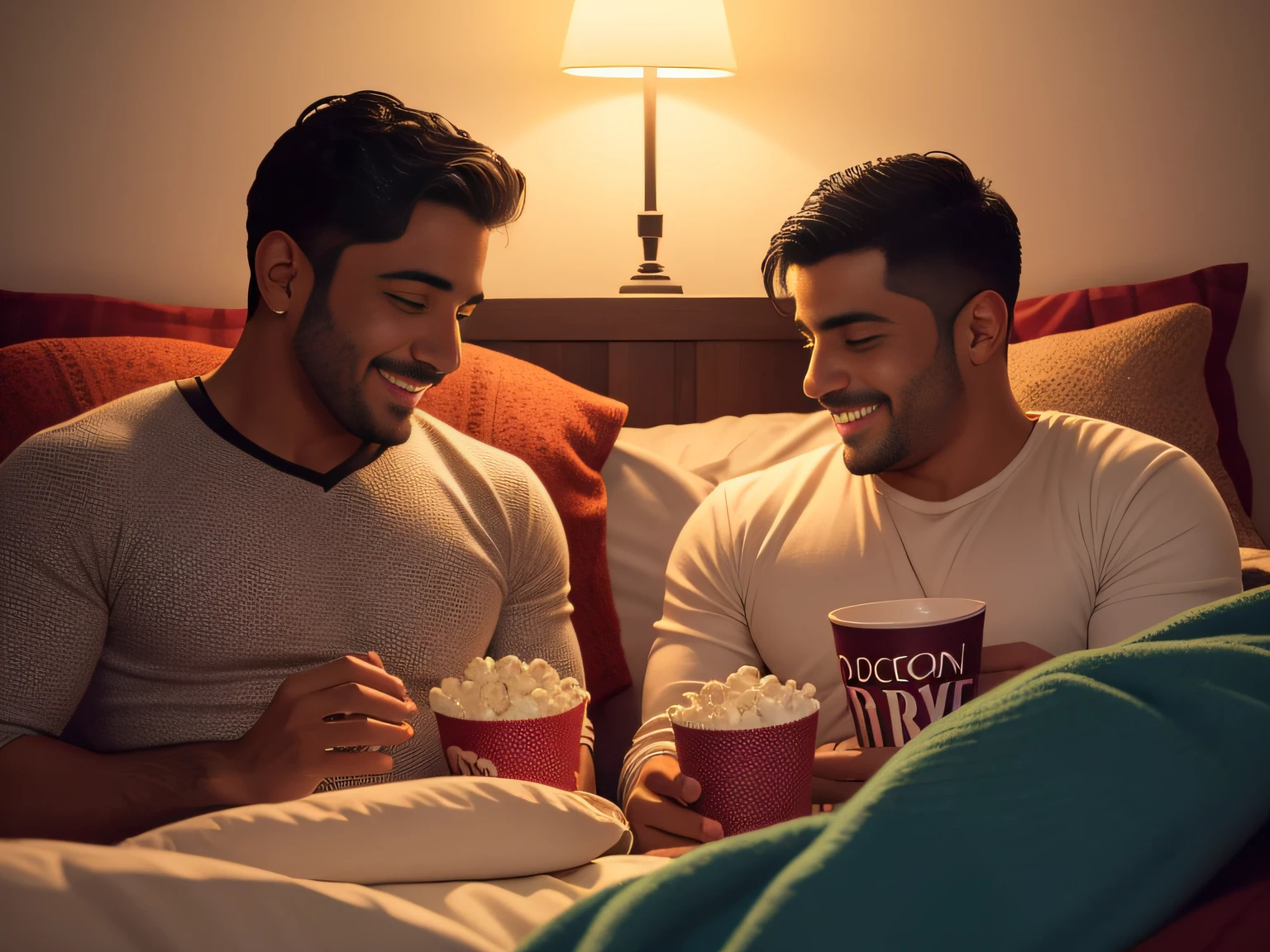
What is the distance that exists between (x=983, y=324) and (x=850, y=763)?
543 millimetres

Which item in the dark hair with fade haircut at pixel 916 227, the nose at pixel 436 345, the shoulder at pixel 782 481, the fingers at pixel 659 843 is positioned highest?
the dark hair with fade haircut at pixel 916 227

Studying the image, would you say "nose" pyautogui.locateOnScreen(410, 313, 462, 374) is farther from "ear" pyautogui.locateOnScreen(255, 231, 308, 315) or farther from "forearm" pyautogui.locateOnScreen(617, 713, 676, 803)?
"forearm" pyautogui.locateOnScreen(617, 713, 676, 803)

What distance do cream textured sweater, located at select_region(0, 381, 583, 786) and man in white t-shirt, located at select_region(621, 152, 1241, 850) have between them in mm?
263

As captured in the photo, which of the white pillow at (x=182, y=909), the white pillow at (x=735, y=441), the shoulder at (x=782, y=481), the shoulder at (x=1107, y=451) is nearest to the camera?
the white pillow at (x=182, y=909)

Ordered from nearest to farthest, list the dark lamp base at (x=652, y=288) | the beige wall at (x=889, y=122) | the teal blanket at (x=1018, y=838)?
the teal blanket at (x=1018, y=838) < the dark lamp base at (x=652, y=288) < the beige wall at (x=889, y=122)

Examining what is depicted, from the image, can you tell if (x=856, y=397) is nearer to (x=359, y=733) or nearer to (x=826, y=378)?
(x=826, y=378)

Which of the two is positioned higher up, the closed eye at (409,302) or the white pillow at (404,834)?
the closed eye at (409,302)

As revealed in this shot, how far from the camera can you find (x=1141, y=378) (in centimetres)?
170

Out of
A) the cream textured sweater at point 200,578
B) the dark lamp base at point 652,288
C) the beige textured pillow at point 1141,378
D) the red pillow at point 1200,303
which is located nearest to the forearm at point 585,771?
the cream textured sweater at point 200,578

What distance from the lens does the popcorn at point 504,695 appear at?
0.99 metres

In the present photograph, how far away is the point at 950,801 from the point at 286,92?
1882mm

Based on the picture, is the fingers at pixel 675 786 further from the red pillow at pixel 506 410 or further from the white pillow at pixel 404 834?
the red pillow at pixel 506 410

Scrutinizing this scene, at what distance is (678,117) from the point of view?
2205 mm

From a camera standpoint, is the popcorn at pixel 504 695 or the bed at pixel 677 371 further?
the bed at pixel 677 371
